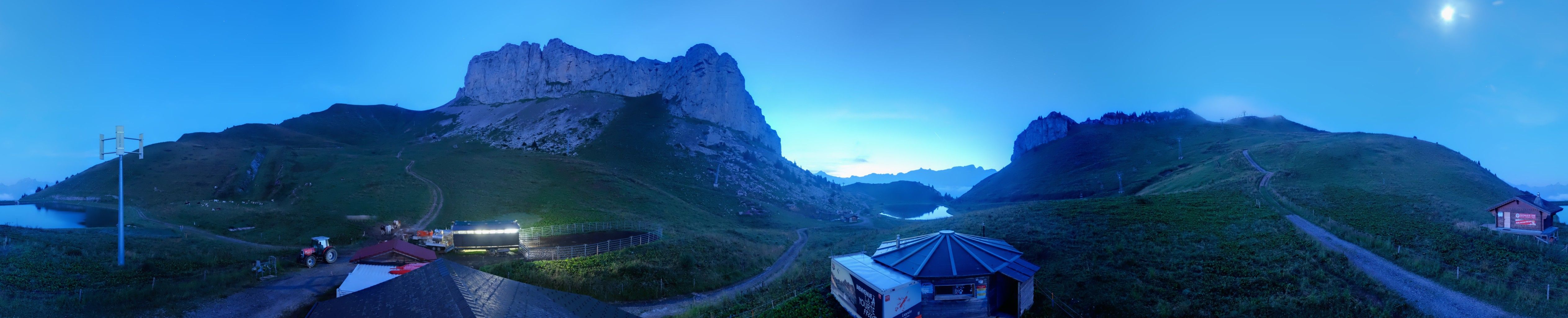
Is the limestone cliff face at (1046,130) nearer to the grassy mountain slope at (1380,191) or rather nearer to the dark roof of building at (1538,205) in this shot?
the grassy mountain slope at (1380,191)

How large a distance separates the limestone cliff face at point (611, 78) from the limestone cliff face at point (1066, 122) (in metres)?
94.0

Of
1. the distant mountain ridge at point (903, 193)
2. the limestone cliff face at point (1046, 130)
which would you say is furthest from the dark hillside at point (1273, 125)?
the distant mountain ridge at point (903, 193)

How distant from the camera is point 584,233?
137 ft

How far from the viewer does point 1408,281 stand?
21.1 meters

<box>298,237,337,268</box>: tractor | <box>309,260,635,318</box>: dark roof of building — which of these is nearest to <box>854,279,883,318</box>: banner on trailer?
<box>309,260,635,318</box>: dark roof of building

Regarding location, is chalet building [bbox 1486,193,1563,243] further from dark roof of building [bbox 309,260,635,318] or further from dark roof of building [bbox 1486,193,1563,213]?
dark roof of building [bbox 309,260,635,318]

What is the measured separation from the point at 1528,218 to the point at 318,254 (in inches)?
2436

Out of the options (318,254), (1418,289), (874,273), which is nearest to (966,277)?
(874,273)

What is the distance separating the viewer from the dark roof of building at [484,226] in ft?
110

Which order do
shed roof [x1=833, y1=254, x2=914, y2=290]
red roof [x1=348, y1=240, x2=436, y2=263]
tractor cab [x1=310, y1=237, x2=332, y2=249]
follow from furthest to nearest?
1. tractor cab [x1=310, y1=237, x2=332, y2=249]
2. red roof [x1=348, y1=240, x2=436, y2=263]
3. shed roof [x1=833, y1=254, x2=914, y2=290]

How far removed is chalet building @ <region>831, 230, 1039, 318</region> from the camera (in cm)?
1750

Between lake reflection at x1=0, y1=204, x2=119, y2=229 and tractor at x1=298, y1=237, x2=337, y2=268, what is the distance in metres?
24.5

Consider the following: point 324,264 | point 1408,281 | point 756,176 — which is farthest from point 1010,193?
point 324,264

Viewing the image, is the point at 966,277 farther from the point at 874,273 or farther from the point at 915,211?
the point at 915,211
